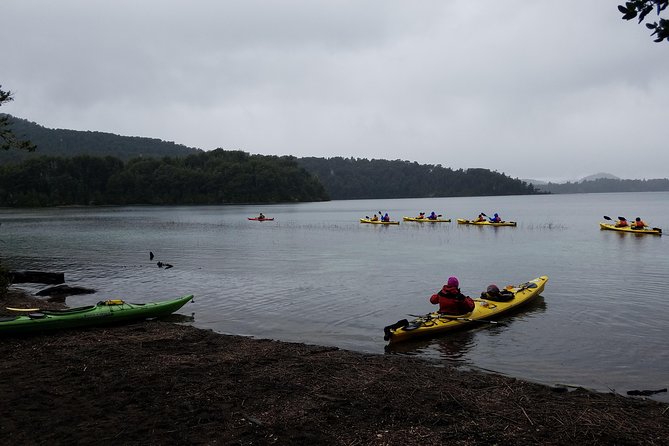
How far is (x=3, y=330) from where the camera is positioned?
1022 centimetres

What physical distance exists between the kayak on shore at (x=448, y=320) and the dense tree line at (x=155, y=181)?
4978 inches

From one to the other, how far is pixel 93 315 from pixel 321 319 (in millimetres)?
5974

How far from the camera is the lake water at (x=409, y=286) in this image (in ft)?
35.9

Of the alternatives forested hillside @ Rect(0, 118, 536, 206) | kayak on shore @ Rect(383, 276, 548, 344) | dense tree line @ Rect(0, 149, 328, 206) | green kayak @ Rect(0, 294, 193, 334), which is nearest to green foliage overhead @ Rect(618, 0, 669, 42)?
kayak on shore @ Rect(383, 276, 548, 344)

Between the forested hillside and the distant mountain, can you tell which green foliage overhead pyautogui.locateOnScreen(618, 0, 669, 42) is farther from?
the distant mountain

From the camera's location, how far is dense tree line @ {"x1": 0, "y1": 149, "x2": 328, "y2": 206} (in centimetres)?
11712

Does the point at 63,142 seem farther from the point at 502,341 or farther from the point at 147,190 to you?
the point at 502,341

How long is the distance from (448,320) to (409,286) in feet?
23.7

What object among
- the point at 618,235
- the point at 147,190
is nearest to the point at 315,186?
the point at 147,190

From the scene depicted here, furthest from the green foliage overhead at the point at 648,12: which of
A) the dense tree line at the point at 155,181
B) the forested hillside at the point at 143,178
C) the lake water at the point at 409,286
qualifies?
the dense tree line at the point at 155,181

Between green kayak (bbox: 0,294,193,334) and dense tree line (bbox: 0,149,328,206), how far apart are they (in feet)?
400

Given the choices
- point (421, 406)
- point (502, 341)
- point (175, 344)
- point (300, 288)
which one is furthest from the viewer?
point (300, 288)

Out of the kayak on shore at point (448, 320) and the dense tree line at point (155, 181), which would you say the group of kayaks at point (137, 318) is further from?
the dense tree line at point (155, 181)

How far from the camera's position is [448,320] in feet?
40.8
